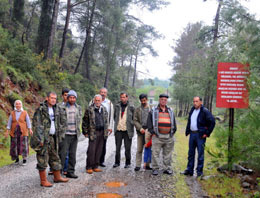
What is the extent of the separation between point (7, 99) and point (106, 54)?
16492 mm

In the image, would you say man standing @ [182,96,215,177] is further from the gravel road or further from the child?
the child

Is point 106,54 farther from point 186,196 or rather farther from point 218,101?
point 186,196

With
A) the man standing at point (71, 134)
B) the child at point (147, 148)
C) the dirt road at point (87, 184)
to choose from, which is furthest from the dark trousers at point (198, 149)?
the man standing at point (71, 134)

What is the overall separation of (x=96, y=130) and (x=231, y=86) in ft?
12.0

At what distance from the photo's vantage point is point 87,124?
686 centimetres

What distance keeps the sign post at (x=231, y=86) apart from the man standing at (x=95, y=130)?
3017 mm

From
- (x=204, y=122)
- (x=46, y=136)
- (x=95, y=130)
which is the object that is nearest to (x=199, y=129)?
(x=204, y=122)

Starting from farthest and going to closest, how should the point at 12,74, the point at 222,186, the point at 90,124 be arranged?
the point at 12,74 < the point at 90,124 < the point at 222,186

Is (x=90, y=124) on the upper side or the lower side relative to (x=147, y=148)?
upper

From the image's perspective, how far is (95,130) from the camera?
6895mm

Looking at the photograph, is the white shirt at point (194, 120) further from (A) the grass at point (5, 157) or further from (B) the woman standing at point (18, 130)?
(A) the grass at point (5, 157)

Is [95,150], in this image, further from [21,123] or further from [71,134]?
[21,123]

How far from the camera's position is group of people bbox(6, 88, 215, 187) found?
5.57 metres

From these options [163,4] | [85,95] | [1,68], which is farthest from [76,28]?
[1,68]
